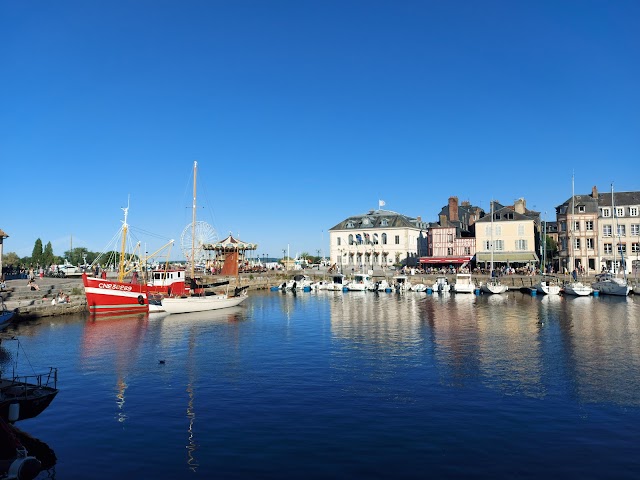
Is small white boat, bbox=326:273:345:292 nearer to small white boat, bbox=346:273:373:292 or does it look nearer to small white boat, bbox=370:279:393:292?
small white boat, bbox=346:273:373:292

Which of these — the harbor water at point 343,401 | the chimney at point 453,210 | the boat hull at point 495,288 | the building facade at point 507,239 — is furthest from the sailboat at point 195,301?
the chimney at point 453,210

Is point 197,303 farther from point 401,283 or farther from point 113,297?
point 401,283

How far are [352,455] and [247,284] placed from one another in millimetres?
83228

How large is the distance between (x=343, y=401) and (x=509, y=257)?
77825 millimetres

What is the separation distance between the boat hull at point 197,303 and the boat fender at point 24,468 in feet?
143

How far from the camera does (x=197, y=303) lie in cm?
5981

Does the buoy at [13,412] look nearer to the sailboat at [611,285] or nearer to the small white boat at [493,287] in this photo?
the small white boat at [493,287]

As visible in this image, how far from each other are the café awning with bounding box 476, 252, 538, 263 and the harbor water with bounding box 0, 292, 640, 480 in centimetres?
4913

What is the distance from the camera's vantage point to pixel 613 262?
274 feet

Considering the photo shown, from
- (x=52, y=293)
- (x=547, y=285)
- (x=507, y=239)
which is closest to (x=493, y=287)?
(x=547, y=285)

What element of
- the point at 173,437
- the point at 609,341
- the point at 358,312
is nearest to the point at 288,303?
the point at 358,312

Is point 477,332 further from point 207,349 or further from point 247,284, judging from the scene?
point 247,284

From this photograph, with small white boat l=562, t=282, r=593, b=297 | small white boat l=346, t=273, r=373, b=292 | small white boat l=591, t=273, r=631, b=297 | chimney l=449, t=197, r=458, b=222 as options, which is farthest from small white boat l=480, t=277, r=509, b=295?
chimney l=449, t=197, r=458, b=222

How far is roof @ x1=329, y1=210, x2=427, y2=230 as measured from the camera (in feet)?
349
